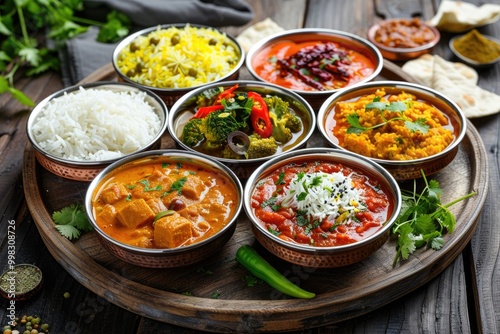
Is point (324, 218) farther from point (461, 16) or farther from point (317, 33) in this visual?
point (461, 16)

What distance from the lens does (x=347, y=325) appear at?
3729mm

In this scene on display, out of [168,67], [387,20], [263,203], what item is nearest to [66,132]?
[168,67]

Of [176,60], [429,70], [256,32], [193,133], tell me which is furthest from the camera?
[256,32]

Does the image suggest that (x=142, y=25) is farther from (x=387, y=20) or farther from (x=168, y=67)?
(x=387, y=20)

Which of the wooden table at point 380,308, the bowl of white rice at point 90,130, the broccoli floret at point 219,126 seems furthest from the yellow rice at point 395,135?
the bowl of white rice at point 90,130

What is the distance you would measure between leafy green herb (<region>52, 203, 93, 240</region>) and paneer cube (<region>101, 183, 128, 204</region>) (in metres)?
0.25

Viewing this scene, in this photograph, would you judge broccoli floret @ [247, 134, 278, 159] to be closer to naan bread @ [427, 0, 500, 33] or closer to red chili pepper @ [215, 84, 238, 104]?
red chili pepper @ [215, 84, 238, 104]

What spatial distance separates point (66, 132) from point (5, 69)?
2105 millimetres

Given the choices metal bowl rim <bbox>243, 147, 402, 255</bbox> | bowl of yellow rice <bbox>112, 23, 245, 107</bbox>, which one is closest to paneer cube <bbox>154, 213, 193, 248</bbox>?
metal bowl rim <bbox>243, 147, 402, 255</bbox>

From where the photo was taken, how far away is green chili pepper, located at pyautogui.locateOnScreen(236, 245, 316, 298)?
144 inches

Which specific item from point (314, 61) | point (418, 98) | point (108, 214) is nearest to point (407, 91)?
point (418, 98)

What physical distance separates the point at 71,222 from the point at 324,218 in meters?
1.64

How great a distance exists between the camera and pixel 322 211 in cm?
375

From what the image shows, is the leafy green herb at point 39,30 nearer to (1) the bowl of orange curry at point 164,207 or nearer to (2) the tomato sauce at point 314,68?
(2) the tomato sauce at point 314,68
